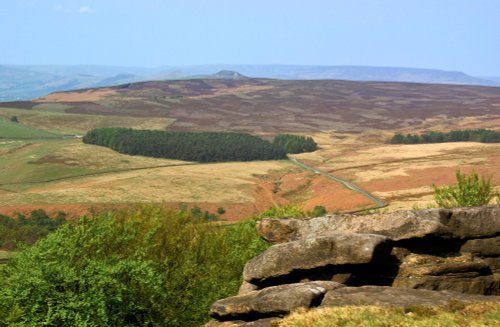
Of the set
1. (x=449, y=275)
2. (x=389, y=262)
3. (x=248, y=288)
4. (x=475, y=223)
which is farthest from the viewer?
(x=248, y=288)

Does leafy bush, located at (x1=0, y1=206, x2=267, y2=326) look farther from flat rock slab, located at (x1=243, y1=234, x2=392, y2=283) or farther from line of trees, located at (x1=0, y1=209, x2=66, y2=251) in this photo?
line of trees, located at (x1=0, y1=209, x2=66, y2=251)

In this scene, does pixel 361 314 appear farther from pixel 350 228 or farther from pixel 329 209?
pixel 329 209

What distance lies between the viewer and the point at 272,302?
29125 mm

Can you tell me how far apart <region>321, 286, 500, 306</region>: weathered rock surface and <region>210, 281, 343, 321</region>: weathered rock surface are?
0.74 m

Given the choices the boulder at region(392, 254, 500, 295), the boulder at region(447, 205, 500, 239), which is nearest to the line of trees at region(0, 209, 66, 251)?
the boulder at region(392, 254, 500, 295)

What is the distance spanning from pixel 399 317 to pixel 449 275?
8.30m

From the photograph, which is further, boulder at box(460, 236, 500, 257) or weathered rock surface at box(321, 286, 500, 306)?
boulder at box(460, 236, 500, 257)

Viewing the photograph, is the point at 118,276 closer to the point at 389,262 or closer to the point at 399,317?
the point at 389,262

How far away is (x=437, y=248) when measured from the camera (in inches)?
1303

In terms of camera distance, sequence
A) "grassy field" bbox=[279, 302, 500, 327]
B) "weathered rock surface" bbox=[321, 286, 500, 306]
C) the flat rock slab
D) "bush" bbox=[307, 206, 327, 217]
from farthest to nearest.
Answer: "bush" bbox=[307, 206, 327, 217]
the flat rock slab
"weathered rock surface" bbox=[321, 286, 500, 306]
"grassy field" bbox=[279, 302, 500, 327]

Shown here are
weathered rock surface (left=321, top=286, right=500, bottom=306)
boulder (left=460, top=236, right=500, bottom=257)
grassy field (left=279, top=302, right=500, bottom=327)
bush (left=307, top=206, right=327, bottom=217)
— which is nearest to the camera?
grassy field (left=279, top=302, right=500, bottom=327)

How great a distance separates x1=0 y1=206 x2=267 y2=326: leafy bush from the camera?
35.3 metres

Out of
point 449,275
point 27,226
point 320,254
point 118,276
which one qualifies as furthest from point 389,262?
Answer: point 27,226

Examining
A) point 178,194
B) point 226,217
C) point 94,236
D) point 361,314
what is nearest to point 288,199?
point 226,217
